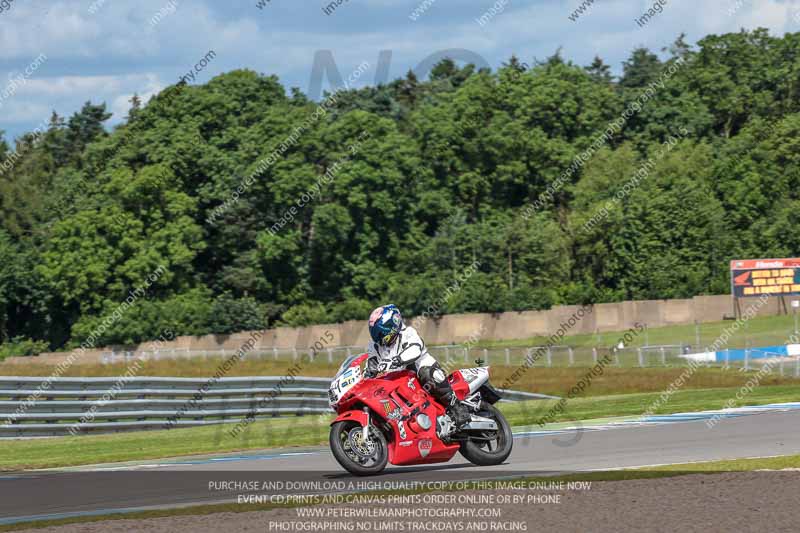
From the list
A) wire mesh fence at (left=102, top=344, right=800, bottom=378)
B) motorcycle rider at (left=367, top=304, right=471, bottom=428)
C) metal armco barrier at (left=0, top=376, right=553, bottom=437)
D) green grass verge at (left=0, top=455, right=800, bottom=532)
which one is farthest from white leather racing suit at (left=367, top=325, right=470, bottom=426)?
wire mesh fence at (left=102, top=344, right=800, bottom=378)

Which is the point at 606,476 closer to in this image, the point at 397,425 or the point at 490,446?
the point at 490,446

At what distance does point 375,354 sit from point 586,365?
34.7 meters

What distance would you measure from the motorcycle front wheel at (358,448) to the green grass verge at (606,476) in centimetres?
134

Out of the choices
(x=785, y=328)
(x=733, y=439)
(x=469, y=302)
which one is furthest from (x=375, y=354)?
(x=469, y=302)

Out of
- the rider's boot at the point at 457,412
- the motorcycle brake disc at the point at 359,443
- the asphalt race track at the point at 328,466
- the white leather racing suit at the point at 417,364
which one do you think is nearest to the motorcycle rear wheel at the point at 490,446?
the asphalt race track at the point at 328,466

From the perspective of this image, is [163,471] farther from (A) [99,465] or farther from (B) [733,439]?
(B) [733,439]

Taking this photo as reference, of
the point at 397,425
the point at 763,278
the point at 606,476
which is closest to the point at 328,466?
the point at 397,425

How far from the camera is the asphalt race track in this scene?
38.7 ft

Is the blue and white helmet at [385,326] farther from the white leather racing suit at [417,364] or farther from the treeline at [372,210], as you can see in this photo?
the treeline at [372,210]

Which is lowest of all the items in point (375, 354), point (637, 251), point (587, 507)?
point (587, 507)

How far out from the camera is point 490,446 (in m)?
13.5

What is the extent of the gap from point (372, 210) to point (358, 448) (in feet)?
224

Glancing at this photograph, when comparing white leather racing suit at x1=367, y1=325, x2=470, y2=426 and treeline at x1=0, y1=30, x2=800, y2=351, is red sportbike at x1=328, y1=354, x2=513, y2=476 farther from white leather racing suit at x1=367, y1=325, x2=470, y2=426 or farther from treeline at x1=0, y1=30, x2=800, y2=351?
treeline at x1=0, y1=30, x2=800, y2=351

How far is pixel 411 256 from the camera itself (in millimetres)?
81562
